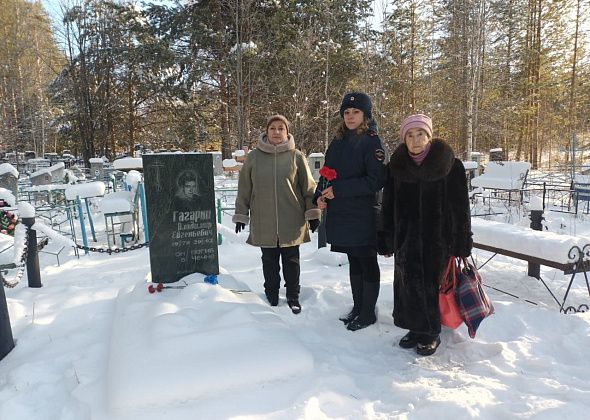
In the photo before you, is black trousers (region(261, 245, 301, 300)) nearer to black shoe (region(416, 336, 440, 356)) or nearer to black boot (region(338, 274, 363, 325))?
black boot (region(338, 274, 363, 325))

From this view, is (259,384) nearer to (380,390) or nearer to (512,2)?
(380,390)

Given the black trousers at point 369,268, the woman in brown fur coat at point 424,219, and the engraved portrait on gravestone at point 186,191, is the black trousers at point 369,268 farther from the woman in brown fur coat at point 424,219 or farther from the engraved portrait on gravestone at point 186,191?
the engraved portrait on gravestone at point 186,191

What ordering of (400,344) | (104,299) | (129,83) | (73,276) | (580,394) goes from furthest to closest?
(129,83) < (73,276) < (104,299) < (400,344) < (580,394)

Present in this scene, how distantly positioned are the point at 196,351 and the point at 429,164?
199 centimetres

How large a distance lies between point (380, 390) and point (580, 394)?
114 centimetres

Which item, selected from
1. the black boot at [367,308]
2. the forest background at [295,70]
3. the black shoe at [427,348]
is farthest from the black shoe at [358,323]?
the forest background at [295,70]

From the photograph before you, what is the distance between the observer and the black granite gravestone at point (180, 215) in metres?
4.15

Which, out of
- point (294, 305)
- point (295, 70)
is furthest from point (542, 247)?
point (295, 70)

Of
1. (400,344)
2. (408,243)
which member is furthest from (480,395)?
(408,243)

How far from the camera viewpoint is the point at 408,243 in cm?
299

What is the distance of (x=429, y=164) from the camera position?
9.27 ft

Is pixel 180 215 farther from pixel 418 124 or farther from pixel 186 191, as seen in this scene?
pixel 418 124


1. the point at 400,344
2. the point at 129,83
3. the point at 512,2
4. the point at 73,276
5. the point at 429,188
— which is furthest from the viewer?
the point at 129,83

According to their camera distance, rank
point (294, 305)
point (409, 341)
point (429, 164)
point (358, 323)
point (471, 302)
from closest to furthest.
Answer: point (429, 164), point (471, 302), point (409, 341), point (358, 323), point (294, 305)
